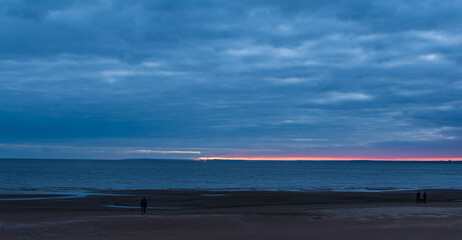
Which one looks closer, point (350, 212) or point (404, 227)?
point (404, 227)

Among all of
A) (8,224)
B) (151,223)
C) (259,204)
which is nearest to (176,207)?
(259,204)

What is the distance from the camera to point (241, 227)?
75.2 ft

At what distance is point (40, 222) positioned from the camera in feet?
79.5

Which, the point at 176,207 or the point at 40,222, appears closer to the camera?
the point at 40,222

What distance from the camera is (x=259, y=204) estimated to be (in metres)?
39.2

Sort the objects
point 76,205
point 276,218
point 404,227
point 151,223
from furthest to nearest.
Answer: point 76,205 < point 276,218 < point 151,223 < point 404,227

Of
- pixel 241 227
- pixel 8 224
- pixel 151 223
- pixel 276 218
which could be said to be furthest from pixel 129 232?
pixel 276 218

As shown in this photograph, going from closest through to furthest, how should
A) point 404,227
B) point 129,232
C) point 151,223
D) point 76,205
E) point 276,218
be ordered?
Result: point 129,232
point 404,227
point 151,223
point 276,218
point 76,205

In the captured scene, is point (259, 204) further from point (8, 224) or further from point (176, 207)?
point (8, 224)

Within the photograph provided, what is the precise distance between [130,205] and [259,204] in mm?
11870

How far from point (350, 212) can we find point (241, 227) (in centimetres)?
1052

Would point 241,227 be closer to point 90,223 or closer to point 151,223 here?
point 151,223

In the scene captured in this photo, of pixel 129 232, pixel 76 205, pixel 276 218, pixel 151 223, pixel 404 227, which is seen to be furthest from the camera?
pixel 76 205

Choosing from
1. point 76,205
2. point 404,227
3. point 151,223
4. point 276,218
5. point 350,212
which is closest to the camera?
point 404,227
